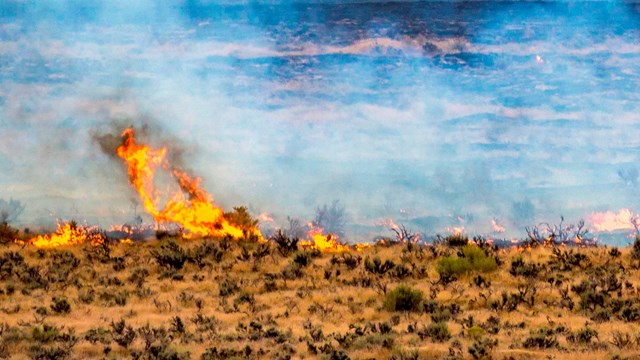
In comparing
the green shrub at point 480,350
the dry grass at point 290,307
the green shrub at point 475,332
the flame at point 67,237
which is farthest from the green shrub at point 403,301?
the flame at point 67,237

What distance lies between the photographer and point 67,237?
36.7 meters

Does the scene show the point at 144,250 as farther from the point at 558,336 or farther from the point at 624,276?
the point at 558,336

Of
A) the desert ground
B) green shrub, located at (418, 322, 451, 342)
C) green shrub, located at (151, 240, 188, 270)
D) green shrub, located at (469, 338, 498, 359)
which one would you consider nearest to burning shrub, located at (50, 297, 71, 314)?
the desert ground

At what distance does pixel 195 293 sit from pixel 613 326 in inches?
444

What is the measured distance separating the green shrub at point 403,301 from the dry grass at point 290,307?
0.64 feet

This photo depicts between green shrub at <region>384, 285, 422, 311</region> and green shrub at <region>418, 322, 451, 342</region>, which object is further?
green shrub at <region>384, 285, 422, 311</region>

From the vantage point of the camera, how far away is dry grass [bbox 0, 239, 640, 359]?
56.5 ft

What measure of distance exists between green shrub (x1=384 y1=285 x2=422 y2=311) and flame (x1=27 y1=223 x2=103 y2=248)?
16565 millimetres

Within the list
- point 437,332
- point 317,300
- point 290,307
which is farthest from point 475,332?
point 317,300

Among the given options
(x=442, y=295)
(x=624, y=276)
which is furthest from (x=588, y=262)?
(x=442, y=295)

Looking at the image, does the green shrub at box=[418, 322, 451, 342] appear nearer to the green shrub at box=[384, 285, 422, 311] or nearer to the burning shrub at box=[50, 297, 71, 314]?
the green shrub at box=[384, 285, 422, 311]

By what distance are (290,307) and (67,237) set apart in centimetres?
1689

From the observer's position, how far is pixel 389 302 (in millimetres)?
21641

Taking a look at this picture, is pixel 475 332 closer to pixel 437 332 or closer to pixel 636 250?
pixel 437 332
